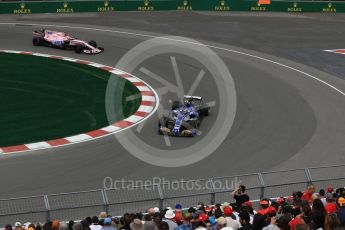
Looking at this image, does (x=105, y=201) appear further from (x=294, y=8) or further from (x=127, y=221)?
(x=294, y=8)

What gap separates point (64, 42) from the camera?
3269 centimetres

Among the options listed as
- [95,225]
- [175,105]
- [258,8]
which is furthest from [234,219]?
[258,8]

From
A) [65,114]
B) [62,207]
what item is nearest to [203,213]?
[62,207]

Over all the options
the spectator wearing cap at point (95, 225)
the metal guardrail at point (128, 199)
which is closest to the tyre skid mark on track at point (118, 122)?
the metal guardrail at point (128, 199)

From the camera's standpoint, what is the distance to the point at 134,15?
4184 cm

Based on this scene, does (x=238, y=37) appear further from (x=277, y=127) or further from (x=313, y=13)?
(x=277, y=127)

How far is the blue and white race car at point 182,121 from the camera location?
21.6 meters

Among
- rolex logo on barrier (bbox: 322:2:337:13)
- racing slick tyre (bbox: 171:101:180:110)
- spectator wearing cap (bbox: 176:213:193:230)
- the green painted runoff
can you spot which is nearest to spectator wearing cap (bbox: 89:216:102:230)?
spectator wearing cap (bbox: 176:213:193:230)

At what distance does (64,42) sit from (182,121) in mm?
12974

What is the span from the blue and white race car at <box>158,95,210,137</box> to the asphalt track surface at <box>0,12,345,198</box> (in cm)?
38

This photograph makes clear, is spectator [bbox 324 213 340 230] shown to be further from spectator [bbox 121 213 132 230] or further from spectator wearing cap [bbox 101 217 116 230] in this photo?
spectator wearing cap [bbox 101 217 116 230]

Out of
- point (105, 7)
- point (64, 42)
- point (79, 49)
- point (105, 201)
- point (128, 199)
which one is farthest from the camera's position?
point (105, 7)

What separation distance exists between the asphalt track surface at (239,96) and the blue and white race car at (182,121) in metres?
0.38

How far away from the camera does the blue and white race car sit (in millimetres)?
21594
